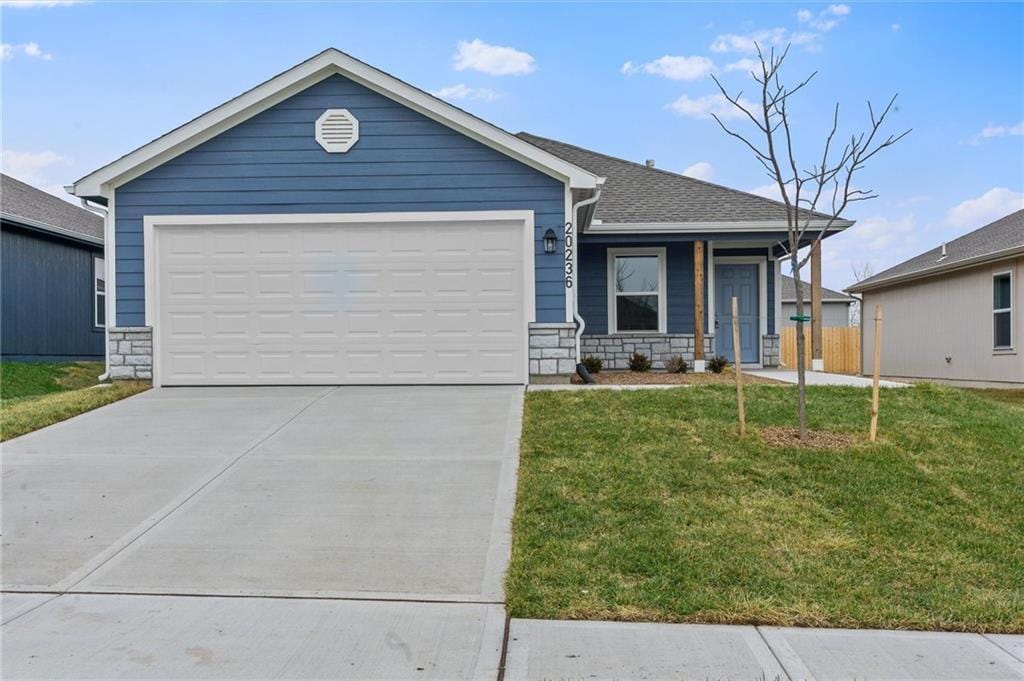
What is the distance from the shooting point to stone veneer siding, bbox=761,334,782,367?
13.5 metres

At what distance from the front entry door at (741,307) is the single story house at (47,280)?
44.2 ft

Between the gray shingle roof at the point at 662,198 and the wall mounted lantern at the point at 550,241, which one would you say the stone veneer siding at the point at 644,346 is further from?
the wall mounted lantern at the point at 550,241

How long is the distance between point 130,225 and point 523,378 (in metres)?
5.81

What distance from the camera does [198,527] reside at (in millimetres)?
4691

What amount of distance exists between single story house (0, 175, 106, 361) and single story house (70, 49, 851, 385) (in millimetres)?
5409

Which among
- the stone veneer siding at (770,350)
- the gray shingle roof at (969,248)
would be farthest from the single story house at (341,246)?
the gray shingle roof at (969,248)

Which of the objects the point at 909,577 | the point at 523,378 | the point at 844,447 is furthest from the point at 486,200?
the point at 909,577

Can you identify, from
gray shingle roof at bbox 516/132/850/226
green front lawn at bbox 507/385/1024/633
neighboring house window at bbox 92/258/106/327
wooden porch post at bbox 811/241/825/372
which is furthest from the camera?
neighboring house window at bbox 92/258/106/327

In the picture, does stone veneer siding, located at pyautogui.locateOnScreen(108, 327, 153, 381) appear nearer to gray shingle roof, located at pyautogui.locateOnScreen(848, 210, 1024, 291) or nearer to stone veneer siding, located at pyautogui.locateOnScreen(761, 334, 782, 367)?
stone veneer siding, located at pyautogui.locateOnScreen(761, 334, 782, 367)

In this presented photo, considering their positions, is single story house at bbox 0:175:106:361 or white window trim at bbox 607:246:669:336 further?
single story house at bbox 0:175:106:361

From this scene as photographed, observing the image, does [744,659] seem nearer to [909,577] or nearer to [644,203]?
[909,577]

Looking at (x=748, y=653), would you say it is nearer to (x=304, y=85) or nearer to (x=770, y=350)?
(x=304, y=85)

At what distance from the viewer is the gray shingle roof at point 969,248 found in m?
14.6

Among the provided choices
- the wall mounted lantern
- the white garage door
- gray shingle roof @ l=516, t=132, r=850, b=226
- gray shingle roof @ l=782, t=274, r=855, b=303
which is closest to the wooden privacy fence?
gray shingle roof @ l=782, t=274, r=855, b=303
